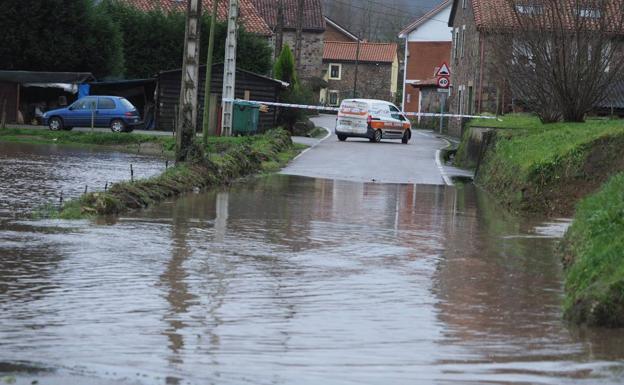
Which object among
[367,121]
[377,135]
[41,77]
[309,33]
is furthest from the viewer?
[309,33]

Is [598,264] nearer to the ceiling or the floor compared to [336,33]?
nearer to the floor

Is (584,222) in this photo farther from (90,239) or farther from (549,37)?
(549,37)

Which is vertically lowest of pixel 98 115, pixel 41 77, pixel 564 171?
pixel 564 171

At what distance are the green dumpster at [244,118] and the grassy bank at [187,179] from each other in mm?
5680

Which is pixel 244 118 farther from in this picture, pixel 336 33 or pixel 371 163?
pixel 336 33

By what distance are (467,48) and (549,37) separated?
87.2 ft

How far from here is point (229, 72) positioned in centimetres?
3825

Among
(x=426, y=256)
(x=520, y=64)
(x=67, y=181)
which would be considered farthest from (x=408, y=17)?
(x=426, y=256)

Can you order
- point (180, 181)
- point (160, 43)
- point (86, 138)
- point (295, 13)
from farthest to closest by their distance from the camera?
point (295, 13)
point (160, 43)
point (86, 138)
point (180, 181)

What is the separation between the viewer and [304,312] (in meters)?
9.75

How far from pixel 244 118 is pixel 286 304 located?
1242 inches

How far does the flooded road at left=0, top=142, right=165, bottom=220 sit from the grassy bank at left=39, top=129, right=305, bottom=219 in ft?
2.85

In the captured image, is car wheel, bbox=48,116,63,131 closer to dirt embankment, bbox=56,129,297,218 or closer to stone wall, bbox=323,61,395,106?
dirt embankment, bbox=56,129,297,218

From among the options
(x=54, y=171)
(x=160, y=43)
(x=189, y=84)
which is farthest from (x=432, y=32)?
(x=54, y=171)
